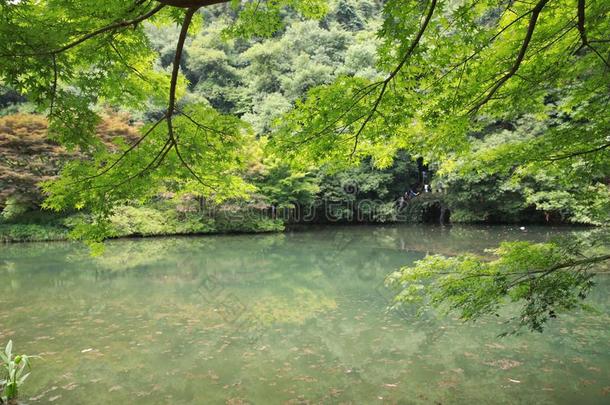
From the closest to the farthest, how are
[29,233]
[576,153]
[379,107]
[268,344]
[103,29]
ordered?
1. [103,29]
2. [379,107]
3. [576,153]
4. [268,344]
5. [29,233]

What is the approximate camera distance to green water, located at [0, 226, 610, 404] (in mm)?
3994

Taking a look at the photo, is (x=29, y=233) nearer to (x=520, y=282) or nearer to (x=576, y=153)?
(x=520, y=282)

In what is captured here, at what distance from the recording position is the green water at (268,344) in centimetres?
399

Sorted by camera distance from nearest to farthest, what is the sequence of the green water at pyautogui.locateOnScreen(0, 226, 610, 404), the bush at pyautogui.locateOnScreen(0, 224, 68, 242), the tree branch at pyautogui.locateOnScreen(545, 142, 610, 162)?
the tree branch at pyautogui.locateOnScreen(545, 142, 610, 162)
the green water at pyautogui.locateOnScreen(0, 226, 610, 404)
the bush at pyautogui.locateOnScreen(0, 224, 68, 242)

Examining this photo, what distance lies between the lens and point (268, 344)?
17.3 feet

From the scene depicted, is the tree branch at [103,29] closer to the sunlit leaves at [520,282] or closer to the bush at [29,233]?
the sunlit leaves at [520,282]

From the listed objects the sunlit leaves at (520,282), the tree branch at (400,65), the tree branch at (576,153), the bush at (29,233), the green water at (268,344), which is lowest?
the green water at (268,344)

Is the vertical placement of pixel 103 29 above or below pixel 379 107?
above

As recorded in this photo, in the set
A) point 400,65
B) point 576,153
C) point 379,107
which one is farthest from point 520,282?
point 400,65

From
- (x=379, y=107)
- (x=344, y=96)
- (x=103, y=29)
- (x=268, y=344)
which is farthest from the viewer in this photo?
(x=268, y=344)

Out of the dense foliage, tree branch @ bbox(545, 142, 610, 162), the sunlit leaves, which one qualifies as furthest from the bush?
tree branch @ bbox(545, 142, 610, 162)

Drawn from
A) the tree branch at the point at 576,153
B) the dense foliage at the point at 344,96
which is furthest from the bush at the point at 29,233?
the tree branch at the point at 576,153

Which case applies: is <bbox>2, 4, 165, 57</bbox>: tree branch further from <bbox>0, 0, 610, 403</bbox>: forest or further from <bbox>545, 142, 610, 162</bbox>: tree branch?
<bbox>545, 142, 610, 162</bbox>: tree branch

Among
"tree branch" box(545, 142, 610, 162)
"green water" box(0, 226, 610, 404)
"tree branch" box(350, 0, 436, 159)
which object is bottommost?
"green water" box(0, 226, 610, 404)
